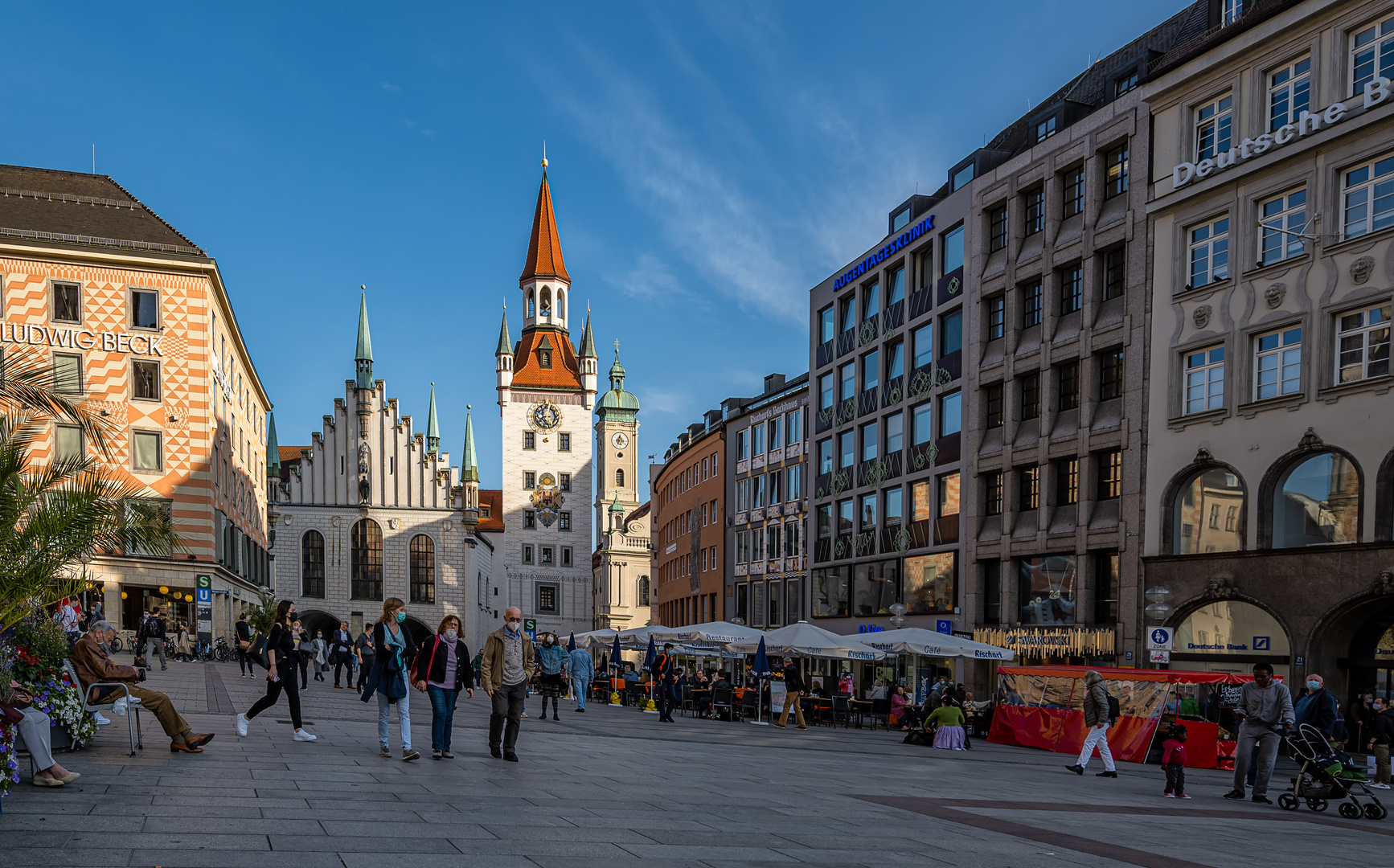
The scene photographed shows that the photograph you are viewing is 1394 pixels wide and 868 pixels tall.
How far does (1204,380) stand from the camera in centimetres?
3114

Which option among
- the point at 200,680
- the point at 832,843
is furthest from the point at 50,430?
the point at 832,843

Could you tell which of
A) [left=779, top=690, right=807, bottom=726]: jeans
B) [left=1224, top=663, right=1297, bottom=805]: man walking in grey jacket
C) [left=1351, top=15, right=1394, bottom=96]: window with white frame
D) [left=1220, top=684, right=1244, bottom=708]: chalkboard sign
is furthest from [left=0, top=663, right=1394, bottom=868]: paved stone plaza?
[left=1351, top=15, right=1394, bottom=96]: window with white frame

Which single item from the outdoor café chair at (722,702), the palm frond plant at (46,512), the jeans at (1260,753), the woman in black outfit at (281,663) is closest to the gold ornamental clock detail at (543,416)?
the outdoor café chair at (722,702)

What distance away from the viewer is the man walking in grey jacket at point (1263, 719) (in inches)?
605

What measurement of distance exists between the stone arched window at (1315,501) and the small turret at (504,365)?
95.5 meters

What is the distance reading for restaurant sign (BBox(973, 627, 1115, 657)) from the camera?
33.6 meters

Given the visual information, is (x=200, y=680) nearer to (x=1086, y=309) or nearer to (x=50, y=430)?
(x=50, y=430)

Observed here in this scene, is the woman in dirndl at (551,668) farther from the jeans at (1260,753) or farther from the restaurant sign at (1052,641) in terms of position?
the restaurant sign at (1052,641)

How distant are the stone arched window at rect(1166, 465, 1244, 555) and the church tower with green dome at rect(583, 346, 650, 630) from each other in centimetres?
9352

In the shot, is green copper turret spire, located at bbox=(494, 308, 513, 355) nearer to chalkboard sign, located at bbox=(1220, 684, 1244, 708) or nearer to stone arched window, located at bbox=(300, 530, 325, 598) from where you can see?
stone arched window, located at bbox=(300, 530, 325, 598)

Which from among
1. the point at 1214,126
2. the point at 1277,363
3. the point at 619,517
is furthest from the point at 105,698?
the point at 619,517

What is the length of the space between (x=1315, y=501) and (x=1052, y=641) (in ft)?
30.7

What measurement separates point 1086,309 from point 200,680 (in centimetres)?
2475

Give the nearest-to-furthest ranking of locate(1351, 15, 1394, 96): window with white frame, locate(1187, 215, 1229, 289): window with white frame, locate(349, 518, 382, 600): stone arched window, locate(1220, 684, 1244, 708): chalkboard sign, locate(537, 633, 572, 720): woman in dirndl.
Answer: locate(537, 633, 572, 720): woman in dirndl
locate(1220, 684, 1244, 708): chalkboard sign
locate(1351, 15, 1394, 96): window with white frame
locate(1187, 215, 1229, 289): window with white frame
locate(349, 518, 382, 600): stone arched window
